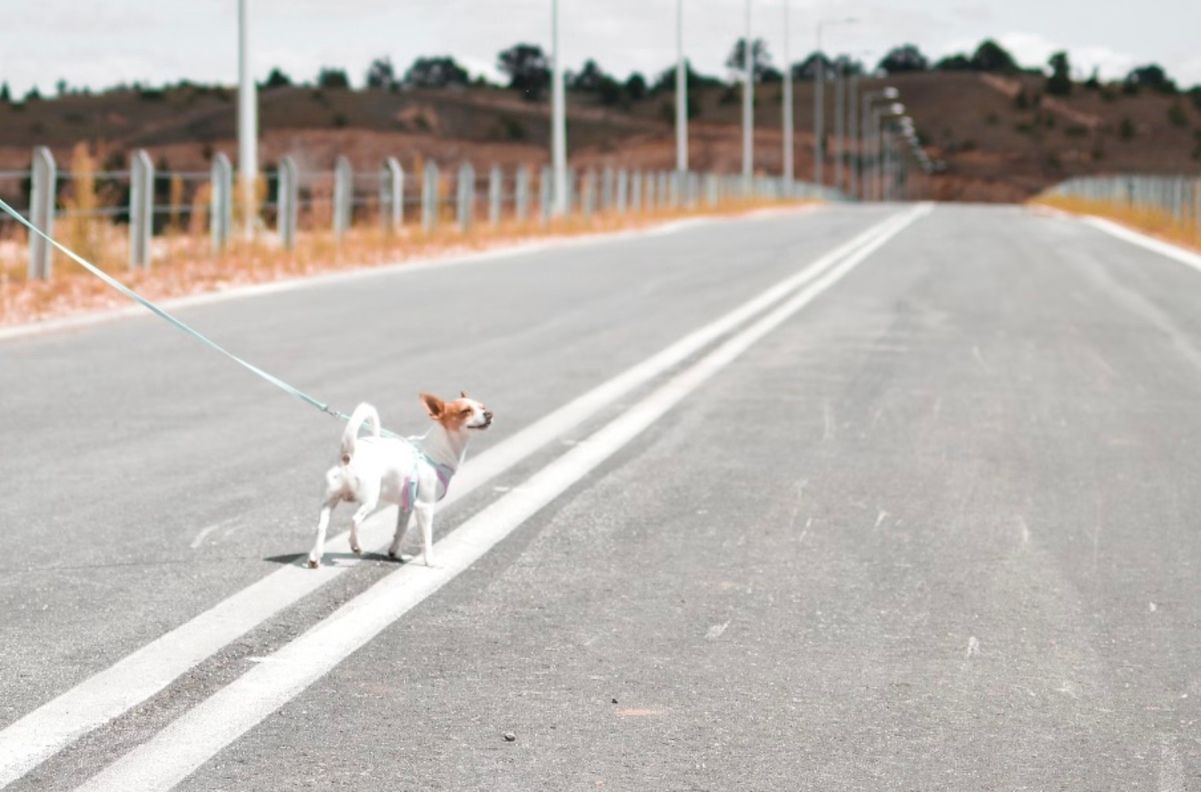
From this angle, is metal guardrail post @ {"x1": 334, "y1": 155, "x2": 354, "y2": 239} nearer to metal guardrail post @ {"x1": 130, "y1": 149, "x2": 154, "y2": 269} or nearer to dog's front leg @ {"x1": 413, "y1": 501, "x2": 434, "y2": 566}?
metal guardrail post @ {"x1": 130, "y1": 149, "x2": 154, "y2": 269}

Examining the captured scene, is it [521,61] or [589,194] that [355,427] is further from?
[521,61]

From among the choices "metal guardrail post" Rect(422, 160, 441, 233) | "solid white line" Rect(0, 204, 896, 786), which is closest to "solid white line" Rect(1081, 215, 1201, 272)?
"metal guardrail post" Rect(422, 160, 441, 233)

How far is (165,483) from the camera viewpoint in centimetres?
820

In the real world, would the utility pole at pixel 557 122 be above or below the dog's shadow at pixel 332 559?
above

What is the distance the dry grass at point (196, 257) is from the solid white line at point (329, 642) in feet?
29.2

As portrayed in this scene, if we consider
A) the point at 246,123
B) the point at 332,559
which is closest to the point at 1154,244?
the point at 246,123

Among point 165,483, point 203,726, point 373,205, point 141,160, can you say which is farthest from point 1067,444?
point 373,205

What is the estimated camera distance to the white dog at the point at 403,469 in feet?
20.3

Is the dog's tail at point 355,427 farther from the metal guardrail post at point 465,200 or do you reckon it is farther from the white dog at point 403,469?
the metal guardrail post at point 465,200

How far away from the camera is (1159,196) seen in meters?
52.0

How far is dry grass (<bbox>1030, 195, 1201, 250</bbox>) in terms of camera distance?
39281mm

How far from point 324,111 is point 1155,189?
11899 centimetres

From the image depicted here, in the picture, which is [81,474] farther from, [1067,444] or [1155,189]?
[1155,189]

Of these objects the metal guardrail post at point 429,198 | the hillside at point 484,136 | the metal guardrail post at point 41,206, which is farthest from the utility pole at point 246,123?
the hillside at point 484,136
